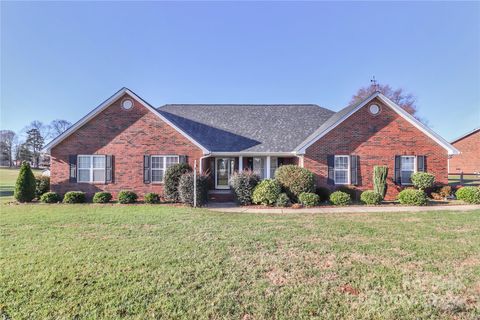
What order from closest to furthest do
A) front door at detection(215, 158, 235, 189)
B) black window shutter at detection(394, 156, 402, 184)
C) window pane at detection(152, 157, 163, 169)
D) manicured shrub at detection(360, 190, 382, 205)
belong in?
manicured shrub at detection(360, 190, 382, 205) < black window shutter at detection(394, 156, 402, 184) < window pane at detection(152, 157, 163, 169) < front door at detection(215, 158, 235, 189)

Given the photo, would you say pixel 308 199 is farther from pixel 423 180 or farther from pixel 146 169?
pixel 146 169

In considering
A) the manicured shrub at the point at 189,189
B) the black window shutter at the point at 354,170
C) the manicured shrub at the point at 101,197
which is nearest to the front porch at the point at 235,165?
the black window shutter at the point at 354,170

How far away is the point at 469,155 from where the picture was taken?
29.1 m

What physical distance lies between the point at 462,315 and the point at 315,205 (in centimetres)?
898

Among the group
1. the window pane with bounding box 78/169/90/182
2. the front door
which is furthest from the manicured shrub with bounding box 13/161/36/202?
the front door

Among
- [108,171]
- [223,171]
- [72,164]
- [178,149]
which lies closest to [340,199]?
[223,171]

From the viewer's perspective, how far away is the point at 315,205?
1258 centimetres

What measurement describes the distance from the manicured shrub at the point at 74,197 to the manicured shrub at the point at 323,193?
12.7 m

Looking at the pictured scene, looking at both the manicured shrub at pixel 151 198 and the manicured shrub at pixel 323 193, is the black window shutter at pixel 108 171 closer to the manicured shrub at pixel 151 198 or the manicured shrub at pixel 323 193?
the manicured shrub at pixel 151 198

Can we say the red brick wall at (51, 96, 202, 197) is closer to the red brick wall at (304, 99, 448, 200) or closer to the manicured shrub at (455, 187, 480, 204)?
the red brick wall at (304, 99, 448, 200)

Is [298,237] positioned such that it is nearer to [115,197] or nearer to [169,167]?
[169,167]

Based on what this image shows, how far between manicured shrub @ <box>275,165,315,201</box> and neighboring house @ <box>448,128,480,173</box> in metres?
26.1

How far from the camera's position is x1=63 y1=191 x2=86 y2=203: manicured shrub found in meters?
13.8

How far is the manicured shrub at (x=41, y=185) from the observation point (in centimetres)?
1523
